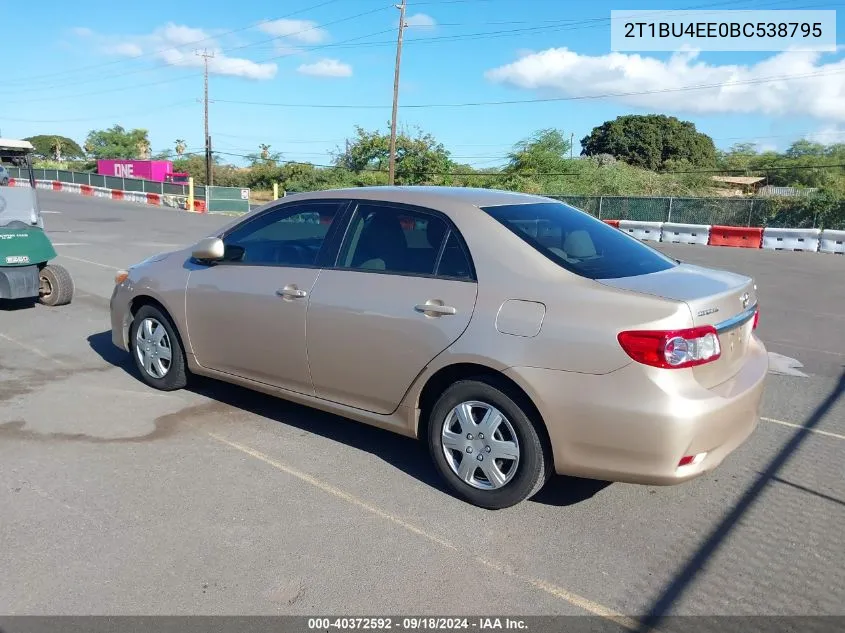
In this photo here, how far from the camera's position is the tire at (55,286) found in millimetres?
9258

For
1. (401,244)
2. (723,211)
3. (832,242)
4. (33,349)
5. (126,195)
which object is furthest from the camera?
(126,195)

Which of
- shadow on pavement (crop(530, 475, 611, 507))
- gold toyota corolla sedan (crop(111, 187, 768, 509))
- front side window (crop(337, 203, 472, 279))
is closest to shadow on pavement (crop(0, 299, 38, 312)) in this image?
gold toyota corolla sedan (crop(111, 187, 768, 509))

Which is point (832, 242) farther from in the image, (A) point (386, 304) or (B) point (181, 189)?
(B) point (181, 189)

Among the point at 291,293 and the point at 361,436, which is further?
the point at 361,436

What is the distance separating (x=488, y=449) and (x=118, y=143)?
380ft

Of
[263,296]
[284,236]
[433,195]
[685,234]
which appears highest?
[433,195]

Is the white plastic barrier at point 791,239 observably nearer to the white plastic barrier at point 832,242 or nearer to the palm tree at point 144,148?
the white plastic barrier at point 832,242

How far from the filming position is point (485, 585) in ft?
10.6

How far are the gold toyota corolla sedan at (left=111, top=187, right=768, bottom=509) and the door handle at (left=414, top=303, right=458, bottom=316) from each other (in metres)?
0.02

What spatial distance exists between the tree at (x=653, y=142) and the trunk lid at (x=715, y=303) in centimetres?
6950

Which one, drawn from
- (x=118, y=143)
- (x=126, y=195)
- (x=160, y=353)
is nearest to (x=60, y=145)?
(x=118, y=143)

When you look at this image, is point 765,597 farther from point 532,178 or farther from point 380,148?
point 380,148

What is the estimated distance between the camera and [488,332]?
3783 millimetres

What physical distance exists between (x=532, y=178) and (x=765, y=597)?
43.2 metres
